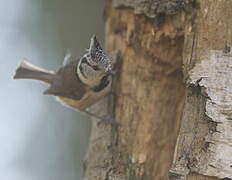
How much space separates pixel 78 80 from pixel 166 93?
59 centimetres

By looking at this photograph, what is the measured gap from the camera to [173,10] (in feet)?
6.79

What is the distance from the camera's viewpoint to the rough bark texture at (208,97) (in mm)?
1611

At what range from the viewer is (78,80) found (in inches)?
106

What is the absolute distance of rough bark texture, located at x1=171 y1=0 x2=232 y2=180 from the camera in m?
1.61

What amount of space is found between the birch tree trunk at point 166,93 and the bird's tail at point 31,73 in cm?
46

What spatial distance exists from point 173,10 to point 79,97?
0.86 meters

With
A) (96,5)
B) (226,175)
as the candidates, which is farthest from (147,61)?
(96,5)

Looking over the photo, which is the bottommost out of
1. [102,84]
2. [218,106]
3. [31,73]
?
[218,106]

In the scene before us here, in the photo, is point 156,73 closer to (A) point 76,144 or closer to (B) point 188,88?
(B) point 188,88

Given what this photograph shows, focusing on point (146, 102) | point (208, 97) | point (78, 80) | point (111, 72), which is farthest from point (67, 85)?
point (208, 97)

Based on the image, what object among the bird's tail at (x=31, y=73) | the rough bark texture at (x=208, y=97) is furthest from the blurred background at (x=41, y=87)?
the rough bark texture at (x=208, y=97)

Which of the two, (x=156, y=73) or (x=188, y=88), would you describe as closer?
(x=188, y=88)

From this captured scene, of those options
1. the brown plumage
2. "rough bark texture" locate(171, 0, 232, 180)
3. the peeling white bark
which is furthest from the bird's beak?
the peeling white bark

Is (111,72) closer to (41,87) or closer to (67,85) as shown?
(67,85)
